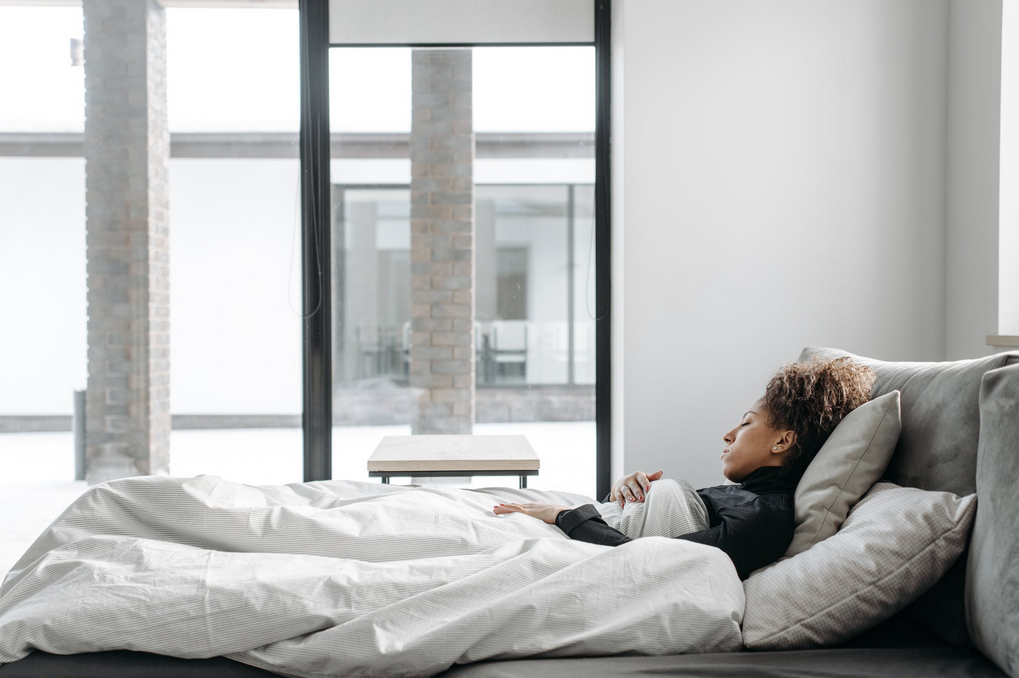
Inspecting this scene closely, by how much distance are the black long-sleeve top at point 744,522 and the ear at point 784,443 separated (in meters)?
0.04

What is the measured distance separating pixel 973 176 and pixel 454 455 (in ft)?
6.74

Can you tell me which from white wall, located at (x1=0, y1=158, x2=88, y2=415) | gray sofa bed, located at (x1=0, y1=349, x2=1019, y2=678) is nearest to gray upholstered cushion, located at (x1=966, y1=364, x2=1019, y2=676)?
gray sofa bed, located at (x1=0, y1=349, x2=1019, y2=678)

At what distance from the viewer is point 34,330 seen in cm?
321

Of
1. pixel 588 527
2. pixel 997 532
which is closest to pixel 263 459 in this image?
pixel 588 527

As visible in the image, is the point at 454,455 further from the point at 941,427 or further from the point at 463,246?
the point at 941,427

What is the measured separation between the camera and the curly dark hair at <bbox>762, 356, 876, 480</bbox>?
5.13 feet

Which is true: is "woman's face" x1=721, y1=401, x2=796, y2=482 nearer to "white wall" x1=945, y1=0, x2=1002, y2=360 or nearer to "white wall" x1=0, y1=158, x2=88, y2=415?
"white wall" x1=945, y1=0, x2=1002, y2=360

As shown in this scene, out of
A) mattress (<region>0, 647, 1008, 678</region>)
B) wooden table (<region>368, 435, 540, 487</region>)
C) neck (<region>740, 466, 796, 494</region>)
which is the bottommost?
mattress (<region>0, 647, 1008, 678</region>)

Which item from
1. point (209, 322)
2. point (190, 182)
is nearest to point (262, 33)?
point (190, 182)

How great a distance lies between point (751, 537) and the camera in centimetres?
133

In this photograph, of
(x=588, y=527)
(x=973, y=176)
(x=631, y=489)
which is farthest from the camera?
(x=973, y=176)

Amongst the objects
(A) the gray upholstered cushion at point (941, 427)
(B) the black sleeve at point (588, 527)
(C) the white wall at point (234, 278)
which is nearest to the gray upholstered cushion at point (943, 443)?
(A) the gray upholstered cushion at point (941, 427)

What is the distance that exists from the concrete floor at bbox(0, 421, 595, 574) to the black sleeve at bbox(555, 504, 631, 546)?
1587 mm

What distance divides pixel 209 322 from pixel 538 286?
1.44 meters
